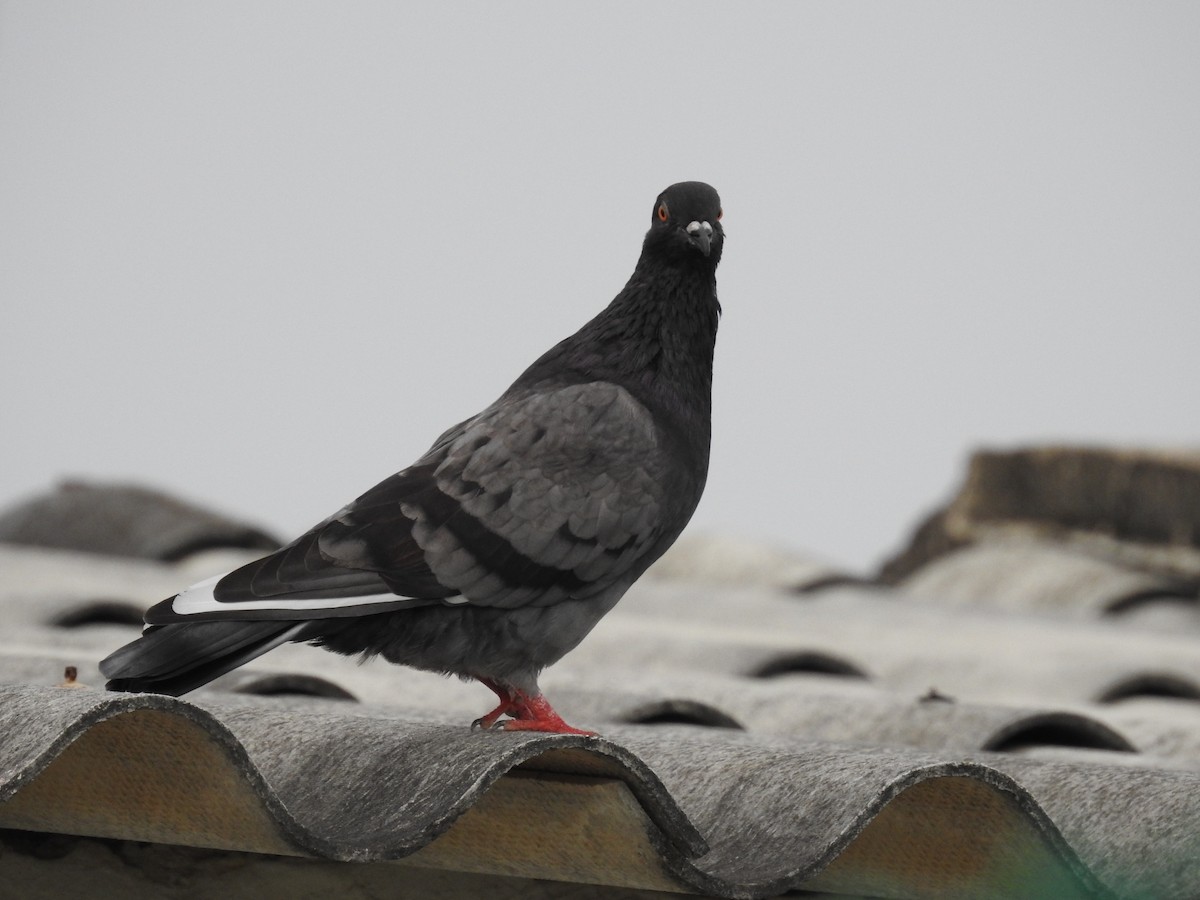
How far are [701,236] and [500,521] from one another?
37.1 inches

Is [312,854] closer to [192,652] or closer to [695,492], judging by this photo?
[192,652]

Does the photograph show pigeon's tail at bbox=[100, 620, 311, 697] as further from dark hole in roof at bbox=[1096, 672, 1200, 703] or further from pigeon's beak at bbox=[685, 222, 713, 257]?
dark hole in roof at bbox=[1096, 672, 1200, 703]

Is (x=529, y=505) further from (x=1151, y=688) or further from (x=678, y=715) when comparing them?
(x=1151, y=688)

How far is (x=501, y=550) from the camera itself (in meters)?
3.89

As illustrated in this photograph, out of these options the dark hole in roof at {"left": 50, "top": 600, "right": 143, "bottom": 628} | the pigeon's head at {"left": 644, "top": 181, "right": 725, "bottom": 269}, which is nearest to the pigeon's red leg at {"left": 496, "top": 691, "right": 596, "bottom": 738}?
the pigeon's head at {"left": 644, "top": 181, "right": 725, "bottom": 269}

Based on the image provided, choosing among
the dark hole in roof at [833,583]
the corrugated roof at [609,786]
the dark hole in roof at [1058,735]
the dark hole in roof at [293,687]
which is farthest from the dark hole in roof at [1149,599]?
the dark hole in roof at [293,687]

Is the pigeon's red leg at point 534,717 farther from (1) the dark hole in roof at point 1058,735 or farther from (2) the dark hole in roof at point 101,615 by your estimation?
(2) the dark hole in roof at point 101,615

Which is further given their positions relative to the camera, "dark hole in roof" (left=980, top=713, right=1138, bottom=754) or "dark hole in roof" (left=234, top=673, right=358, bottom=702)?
"dark hole in roof" (left=980, top=713, right=1138, bottom=754)

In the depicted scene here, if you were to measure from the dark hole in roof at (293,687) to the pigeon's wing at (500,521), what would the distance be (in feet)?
3.47

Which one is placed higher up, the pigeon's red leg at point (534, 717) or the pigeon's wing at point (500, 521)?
the pigeon's wing at point (500, 521)

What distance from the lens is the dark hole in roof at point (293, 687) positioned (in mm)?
4828

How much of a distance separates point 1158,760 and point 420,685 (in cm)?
234

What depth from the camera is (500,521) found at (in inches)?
155

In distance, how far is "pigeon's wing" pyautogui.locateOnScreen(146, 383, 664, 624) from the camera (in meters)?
3.73
